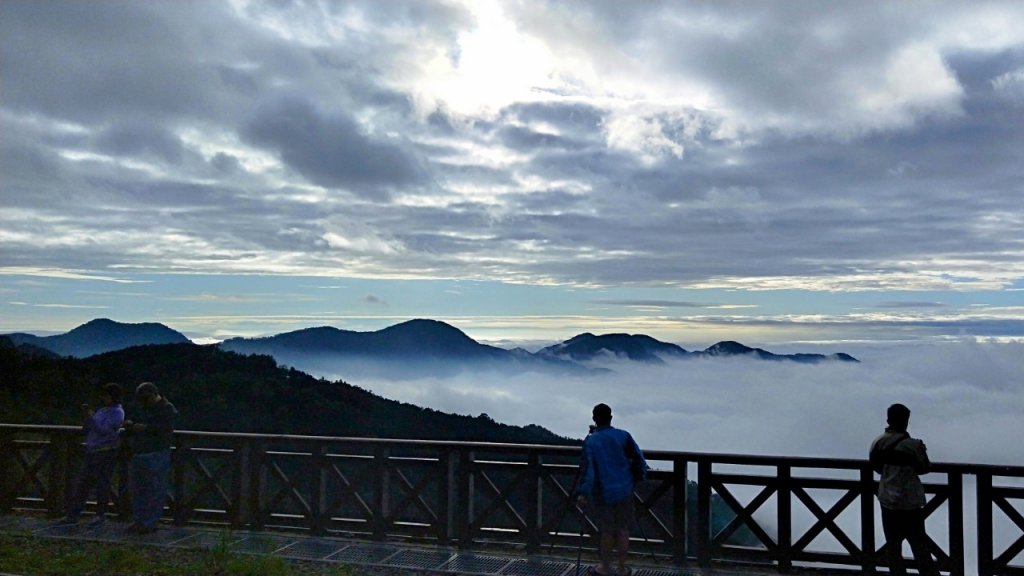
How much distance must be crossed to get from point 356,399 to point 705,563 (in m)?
63.8

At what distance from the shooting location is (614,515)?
899cm

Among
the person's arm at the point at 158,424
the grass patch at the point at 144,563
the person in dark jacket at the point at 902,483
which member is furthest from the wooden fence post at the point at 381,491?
the person in dark jacket at the point at 902,483

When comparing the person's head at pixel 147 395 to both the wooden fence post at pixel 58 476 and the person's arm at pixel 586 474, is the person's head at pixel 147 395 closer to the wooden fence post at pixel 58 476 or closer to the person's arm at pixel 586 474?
the wooden fence post at pixel 58 476

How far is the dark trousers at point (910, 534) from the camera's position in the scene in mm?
8477

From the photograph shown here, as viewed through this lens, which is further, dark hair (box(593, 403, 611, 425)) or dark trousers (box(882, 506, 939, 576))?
dark hair (box(593, 403, 611, 425))

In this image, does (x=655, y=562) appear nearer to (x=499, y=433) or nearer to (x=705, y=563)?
(x=705, y=563)

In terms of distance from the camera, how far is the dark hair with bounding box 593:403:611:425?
894cm

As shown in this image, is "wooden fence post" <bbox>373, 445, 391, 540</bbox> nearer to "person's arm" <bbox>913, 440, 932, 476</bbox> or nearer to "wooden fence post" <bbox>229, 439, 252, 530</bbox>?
"wooden fence post" <bbox>229, 439, 252, 530</bbox>

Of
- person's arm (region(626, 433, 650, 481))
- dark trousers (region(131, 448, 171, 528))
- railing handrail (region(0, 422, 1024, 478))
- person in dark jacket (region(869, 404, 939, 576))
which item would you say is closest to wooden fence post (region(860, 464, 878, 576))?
railing handrail (region(0, 422, 1024, 478))

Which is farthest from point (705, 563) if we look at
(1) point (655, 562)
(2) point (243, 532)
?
(2) point (243, 532)

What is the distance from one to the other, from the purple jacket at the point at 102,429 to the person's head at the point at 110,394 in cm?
12

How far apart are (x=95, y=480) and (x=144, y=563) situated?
10.8ft

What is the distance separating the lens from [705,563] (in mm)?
9750

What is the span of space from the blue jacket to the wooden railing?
580mm
